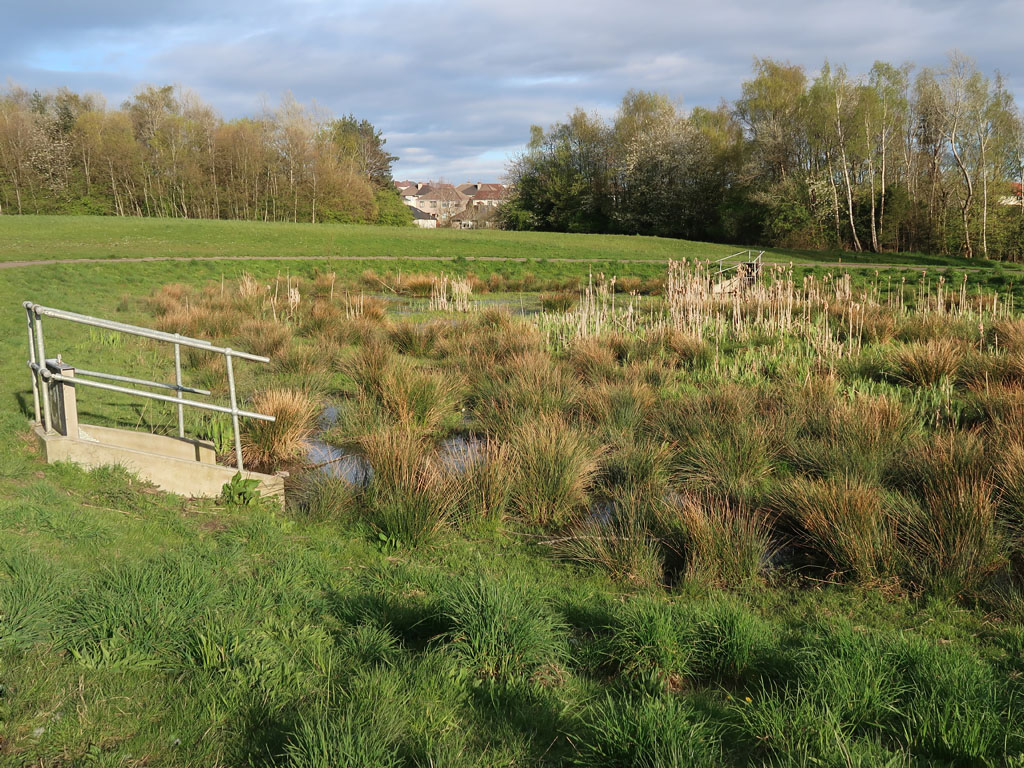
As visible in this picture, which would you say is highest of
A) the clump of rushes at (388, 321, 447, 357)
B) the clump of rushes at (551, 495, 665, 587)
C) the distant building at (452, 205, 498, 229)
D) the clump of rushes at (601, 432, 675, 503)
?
the distant building at (452, 205, 498, 229)

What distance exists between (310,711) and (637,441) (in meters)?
5.40

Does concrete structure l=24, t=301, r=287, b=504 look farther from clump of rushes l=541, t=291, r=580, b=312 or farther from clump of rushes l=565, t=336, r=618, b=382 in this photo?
clump of rushes l=541, t=291, r=580, b=312

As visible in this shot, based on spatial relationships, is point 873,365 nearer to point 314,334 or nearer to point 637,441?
point 637,441

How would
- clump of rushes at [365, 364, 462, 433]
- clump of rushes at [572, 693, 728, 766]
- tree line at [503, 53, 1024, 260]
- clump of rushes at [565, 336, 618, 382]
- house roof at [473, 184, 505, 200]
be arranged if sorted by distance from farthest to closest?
1. house roof at [473, 184, 505, 200]
2. tree line at [503, 53, 1024, 260]
3. clump of rushes at [565, 336, 618, 382]
4. clump of rushes at [365, 364, 462, 433]
5. clump of rushes at [572, 693, 728, 766]

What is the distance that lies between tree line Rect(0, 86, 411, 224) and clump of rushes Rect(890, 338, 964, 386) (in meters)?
56.0

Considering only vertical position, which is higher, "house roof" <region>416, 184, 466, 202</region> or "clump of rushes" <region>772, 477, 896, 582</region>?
"house roof" <region>416, 184, 466, 202</region>

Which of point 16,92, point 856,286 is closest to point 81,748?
point 856,286

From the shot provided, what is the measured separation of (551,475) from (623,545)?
4.42 ft

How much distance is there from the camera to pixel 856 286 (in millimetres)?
22766

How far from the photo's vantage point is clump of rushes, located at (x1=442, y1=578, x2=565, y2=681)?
3971 millimetres

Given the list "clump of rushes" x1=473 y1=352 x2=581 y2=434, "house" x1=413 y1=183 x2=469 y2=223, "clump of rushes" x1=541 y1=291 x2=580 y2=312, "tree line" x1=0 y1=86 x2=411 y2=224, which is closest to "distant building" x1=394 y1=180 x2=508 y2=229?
"house" x1=413 y1=183 x2=469 y2=223

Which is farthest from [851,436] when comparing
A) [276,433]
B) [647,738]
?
[276,433]

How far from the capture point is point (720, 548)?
555 cm

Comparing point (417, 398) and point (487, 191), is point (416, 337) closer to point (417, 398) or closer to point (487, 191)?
point (417, 398)
